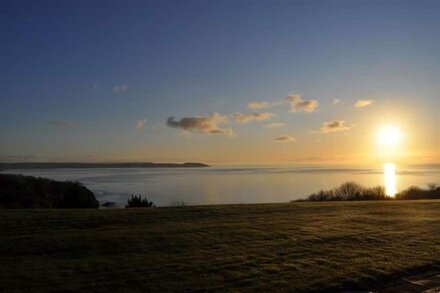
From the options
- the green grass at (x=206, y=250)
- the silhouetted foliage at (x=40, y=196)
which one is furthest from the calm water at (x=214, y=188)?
the green grass at (x=206, y=250)

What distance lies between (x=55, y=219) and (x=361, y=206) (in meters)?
15.2

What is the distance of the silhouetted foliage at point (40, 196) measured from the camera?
29.4 m

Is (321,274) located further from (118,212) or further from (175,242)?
(118,212)

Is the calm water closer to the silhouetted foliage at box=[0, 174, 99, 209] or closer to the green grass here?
the silhouetted foliage at box=[0, 174, 99, 209]

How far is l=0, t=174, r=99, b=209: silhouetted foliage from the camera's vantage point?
1159 inches

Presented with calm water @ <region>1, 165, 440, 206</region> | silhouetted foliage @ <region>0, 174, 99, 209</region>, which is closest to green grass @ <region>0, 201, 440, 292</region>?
silhouetted foliage @ <region>0, 174, 99, 209</region>

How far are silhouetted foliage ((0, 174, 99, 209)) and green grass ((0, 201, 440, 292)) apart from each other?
1089 centimetres

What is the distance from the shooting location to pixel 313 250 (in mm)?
12586

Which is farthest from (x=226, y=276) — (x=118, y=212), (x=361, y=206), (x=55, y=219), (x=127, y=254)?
(x=361, y=206)

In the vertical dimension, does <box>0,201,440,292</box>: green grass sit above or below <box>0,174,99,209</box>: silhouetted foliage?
below

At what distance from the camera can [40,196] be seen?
1444 inches

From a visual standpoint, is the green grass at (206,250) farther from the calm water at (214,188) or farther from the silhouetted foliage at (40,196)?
the calm water at (214,188)

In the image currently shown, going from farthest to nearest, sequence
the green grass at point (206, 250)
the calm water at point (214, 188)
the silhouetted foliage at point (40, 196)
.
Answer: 1. the calm water at point (214, 188)
2. the silhouetted foliage at point (40, 196)
3. the green grass at point (206, 250)

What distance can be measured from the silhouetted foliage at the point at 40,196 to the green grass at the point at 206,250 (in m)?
10.9
